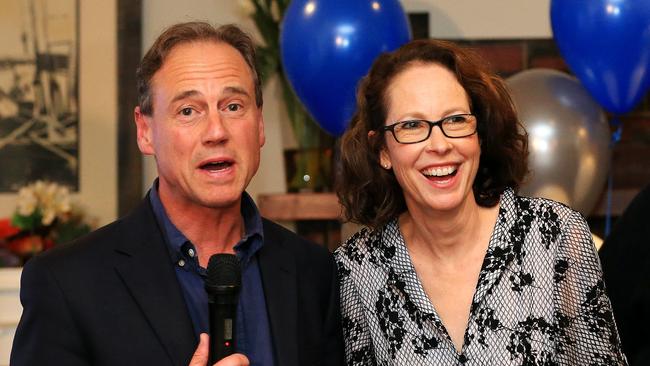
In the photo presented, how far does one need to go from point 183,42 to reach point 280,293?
0.54m

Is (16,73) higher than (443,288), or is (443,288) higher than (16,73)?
(16,73)

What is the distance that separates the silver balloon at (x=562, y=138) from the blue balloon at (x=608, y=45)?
104 mm

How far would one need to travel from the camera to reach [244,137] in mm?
1887

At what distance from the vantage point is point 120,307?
5.87 ft

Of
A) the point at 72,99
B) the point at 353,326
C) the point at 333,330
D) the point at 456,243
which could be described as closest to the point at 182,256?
the point at 333,330

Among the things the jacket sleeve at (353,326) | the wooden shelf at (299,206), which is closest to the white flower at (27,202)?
the wooden shelf at (299,206)

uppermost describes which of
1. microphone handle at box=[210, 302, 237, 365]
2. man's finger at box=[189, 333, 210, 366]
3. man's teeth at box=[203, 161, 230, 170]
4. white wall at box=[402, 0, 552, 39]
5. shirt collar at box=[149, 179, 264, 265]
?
white wall at box=[402, 0, 552, 39]

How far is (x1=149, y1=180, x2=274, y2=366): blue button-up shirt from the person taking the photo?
1.88 metres

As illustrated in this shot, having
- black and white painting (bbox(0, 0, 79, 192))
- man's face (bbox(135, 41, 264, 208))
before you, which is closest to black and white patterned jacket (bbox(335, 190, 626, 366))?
man's face (bbox(135, 41, 264, 208))

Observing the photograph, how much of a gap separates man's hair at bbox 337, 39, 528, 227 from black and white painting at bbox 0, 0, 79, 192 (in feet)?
5.73

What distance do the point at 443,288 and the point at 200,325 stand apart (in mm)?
619

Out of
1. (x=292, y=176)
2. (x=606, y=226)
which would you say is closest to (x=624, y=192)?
(x=606, y=226)

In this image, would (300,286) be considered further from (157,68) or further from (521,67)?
(521,67)

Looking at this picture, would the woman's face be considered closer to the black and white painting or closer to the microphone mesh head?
the microphone mesh head
